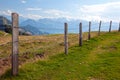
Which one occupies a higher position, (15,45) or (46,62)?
(15,45)

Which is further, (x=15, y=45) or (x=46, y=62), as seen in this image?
(x=46, y=62)

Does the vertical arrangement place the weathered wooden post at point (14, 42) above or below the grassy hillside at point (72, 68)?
above

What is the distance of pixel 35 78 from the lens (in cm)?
1368

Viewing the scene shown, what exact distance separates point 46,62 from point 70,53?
4782mm

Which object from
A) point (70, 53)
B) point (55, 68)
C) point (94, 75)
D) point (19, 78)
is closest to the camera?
point (19, 78)

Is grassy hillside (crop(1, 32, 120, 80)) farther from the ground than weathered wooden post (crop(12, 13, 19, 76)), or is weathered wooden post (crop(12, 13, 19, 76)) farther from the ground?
weathered wooden post (crop(12, 13, 19, 76))

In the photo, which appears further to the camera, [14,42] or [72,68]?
[72,68]

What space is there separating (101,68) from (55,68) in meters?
2.85

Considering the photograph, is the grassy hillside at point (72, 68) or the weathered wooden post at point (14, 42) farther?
the grassy hillside at point (72, 68)

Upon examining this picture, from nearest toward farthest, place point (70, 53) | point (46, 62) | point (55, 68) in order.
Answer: point (55, 68)
point (46, 62)
point (70, 53)

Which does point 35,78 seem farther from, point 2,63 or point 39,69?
point 2,63

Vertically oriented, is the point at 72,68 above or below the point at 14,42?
below

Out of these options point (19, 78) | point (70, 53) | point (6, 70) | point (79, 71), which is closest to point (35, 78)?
point (19, 78)

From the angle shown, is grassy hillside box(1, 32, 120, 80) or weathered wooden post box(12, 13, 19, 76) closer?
weathered wooden post box(12, 13, 19, 76)
